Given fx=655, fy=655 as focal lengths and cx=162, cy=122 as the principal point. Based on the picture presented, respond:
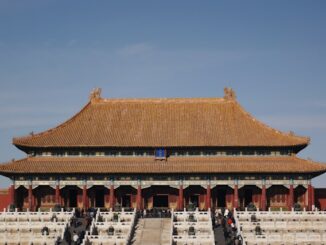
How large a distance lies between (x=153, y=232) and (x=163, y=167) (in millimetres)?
14544

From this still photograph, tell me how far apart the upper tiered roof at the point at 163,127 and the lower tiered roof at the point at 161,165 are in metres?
1.44

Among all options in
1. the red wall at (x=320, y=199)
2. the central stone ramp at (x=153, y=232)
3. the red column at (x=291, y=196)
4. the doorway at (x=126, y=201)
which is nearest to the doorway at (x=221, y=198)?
the red column at (x=291, y=196)

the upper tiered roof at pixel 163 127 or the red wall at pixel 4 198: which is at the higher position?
the upper tiered roof at pixel 163 127

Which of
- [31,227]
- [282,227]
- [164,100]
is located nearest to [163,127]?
[164,100]

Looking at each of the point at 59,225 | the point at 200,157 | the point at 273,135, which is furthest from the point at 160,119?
the point at 59,225

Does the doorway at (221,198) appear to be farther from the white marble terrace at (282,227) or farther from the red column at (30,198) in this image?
the red column at (30,198)

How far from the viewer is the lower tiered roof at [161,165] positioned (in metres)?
61.8

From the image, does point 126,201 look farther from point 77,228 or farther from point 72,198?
point 77,228

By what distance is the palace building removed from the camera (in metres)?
62.2

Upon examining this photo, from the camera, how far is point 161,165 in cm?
6303

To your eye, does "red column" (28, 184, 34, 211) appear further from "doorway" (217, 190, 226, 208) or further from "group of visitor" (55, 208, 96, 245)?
"doorway" (217, 190, 226, 208)

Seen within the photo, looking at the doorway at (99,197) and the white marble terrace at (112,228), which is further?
the doorway at (99,197)

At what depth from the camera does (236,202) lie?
6188 centimetres

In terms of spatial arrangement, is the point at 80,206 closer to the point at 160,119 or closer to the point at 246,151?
the point at 160,119
